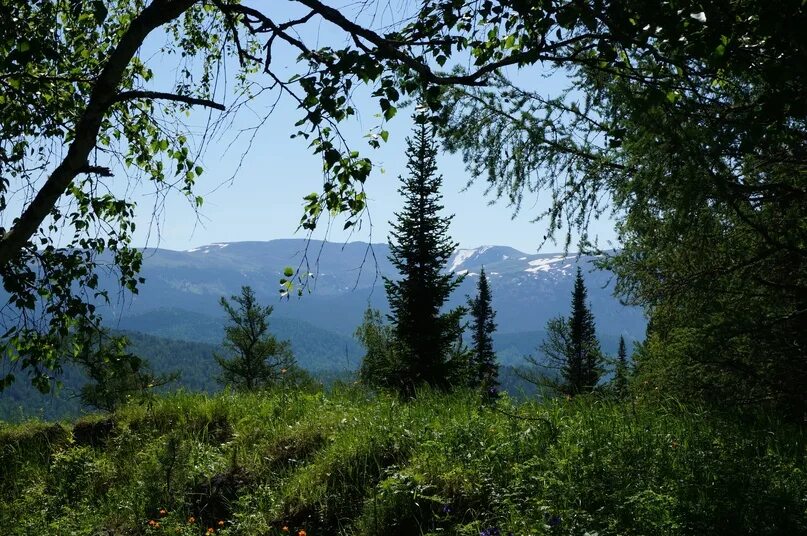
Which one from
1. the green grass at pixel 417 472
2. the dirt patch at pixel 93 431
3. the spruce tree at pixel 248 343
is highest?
the green grass at pixel 417 472

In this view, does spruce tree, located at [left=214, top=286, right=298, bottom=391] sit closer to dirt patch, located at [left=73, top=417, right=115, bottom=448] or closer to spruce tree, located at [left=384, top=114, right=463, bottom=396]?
spruce tree, located at [left=384, top=114, right=463, bottom=396]

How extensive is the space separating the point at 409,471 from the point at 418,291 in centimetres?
1809

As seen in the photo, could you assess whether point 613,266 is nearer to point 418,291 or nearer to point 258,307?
point 418,291

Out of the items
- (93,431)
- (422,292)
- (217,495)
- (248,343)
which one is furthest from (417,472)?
(248,343)

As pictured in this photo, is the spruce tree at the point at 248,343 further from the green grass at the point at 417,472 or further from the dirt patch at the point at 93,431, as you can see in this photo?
the green grass at the point at 417,472

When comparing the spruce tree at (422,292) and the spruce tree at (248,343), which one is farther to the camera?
the spruce tree at (248,343)

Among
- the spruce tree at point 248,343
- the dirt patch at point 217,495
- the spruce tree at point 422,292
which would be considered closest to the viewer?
the dirt patch at point 217,495

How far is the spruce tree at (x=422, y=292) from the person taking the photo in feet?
72.6

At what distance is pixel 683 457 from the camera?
14.5 feet

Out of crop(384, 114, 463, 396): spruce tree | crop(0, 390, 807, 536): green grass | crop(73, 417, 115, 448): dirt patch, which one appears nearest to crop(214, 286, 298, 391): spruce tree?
crop(384, 114, 463, 396): spruce tree

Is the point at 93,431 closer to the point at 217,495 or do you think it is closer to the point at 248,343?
the point at 217,495

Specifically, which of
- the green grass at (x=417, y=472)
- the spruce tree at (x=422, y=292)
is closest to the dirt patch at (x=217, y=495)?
the green grass at (x=417, y=472)

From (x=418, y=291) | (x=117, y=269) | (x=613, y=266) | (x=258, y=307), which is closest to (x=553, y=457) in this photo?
(x=613, y=266)

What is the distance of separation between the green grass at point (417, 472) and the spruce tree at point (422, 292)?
45.2 feet
